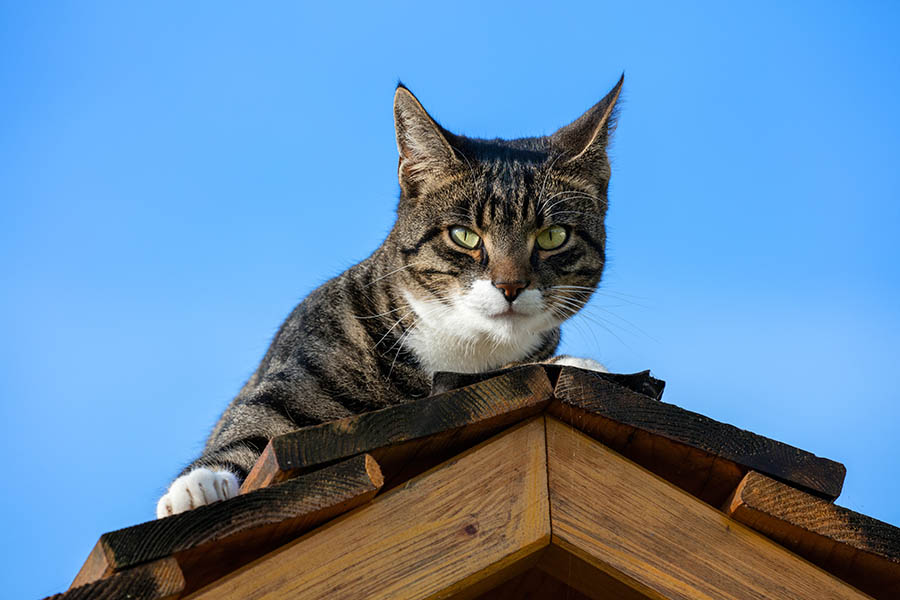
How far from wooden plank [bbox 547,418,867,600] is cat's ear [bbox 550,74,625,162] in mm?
1687

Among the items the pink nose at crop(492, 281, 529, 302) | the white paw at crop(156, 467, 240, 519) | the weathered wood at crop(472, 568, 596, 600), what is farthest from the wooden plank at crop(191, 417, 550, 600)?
the pink nose at crop(492, 281, 529, 302)

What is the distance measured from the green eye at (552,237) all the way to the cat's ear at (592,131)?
1.02ft

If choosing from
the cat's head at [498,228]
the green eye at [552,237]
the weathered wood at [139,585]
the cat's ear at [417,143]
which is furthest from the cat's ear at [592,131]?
the weathered wood at [139,585]

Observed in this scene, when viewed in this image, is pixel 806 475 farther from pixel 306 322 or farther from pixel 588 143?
pixel 306 322

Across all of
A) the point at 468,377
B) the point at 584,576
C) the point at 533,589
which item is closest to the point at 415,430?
the point at 468,377

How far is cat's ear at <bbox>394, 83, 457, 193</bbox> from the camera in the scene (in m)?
3.02

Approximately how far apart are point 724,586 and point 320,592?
0.72 m

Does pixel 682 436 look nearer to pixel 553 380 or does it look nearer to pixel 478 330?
pixel 553 380

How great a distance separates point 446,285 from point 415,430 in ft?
4.62

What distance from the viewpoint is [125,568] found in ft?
4.37

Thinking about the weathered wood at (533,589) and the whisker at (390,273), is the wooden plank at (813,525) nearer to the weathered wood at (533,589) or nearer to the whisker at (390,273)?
the weathered wood at (533,589)

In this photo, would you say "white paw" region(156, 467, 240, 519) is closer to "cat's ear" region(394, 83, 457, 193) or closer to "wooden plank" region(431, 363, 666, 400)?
"wooden plank" region(431, 363, 666, 400)

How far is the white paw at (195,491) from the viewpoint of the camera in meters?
2.13

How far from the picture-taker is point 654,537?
5.24 ft
